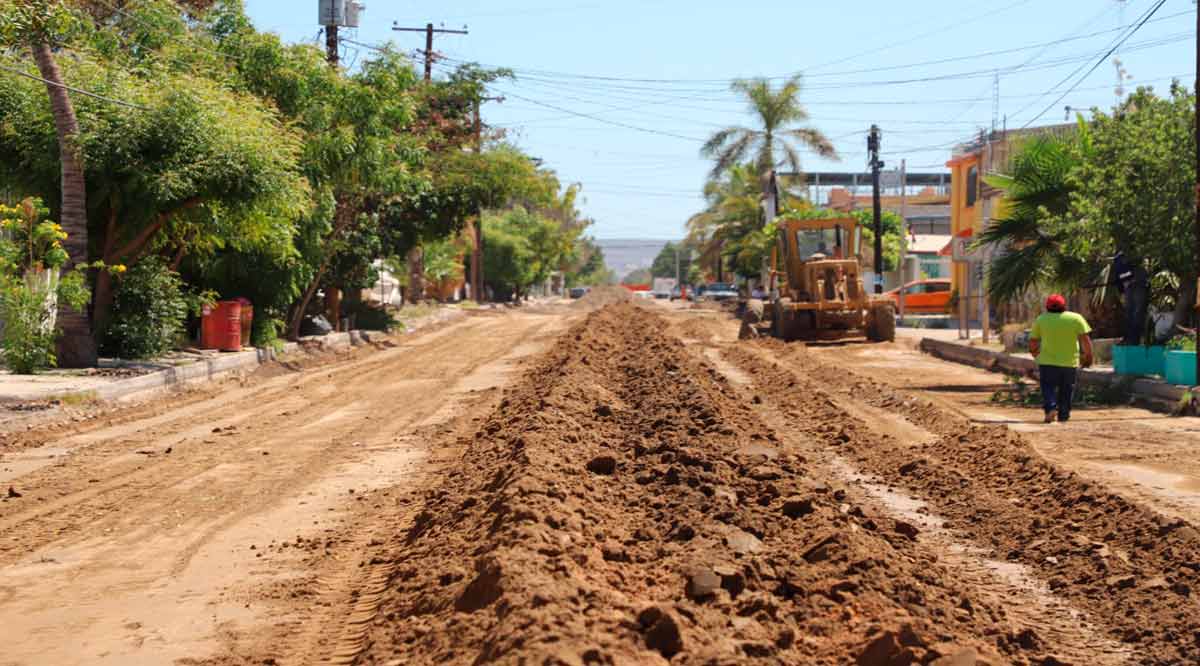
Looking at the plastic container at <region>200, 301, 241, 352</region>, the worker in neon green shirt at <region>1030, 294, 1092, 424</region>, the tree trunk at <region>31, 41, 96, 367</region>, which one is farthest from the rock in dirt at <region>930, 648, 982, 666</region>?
the plastic container at <region>200, 301, 241, 352</region>

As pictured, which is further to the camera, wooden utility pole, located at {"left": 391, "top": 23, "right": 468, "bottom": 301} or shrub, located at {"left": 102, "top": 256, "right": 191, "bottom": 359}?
wooden utility pole, located at {"left": 391, "top": 23, "right": 468, "bottom": 301}

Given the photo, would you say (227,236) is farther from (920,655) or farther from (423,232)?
(920,655)

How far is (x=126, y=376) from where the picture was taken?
1956 cm

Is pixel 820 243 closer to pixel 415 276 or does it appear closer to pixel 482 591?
pixel 415 276

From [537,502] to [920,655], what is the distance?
3036mm

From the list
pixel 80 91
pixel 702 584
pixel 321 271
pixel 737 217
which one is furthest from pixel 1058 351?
pixel 737 217

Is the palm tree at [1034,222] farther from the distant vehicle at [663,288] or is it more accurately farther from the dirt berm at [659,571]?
the distant vehicle at [663,288]

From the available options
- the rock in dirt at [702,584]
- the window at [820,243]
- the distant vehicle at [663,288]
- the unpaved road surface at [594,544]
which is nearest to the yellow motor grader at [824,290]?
the window at [820,243]

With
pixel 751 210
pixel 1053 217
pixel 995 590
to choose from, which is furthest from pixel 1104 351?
pixel 751 210

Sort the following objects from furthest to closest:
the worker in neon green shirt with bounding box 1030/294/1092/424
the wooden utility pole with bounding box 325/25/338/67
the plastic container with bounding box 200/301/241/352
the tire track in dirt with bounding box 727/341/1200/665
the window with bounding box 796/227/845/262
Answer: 1. the window with bounding box 796/227/845/262
2. the wooden utility pole with bounding box 325/25/338/67
3. the plastic container with bounding box 200/301/241/352
4. the worker in neon green shirt with bounding box 1030/294/1092/424
5. the tire track in dirt with bounding box 727/341/1200/665

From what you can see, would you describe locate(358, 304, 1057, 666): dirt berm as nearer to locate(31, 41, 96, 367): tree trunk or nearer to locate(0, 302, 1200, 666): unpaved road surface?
locate(0, 302, 1200, 666): unpaved road surface

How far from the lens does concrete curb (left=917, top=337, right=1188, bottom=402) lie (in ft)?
58.0

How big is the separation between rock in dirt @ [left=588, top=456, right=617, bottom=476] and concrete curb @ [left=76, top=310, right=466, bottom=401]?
31.1 feet

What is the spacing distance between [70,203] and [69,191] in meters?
0.19
